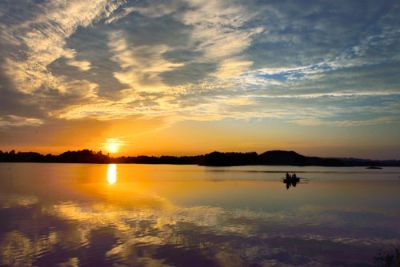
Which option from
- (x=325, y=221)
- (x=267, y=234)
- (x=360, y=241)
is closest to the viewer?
(x=360, y=241)

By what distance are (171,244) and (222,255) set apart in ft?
14.4

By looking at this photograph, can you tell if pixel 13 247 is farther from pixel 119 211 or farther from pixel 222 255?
pixel 119 211

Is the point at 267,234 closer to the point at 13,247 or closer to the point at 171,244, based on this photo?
the point at 171,244

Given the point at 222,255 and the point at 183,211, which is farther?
the point at 183,211

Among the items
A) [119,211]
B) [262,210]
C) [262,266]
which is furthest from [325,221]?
[119,211]

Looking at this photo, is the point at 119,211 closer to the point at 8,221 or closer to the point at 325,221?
the point at 8,221

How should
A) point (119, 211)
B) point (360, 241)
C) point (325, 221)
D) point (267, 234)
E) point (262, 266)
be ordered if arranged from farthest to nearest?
1. point (119, 211)
2. point (325, 221)
3. point (267, 234)
4. point (360, 241)
5. point (262, 266)

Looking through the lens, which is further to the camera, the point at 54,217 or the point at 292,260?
the point at 54,217

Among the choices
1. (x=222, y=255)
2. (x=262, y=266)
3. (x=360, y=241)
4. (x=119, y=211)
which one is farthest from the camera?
(x=119, y=211)

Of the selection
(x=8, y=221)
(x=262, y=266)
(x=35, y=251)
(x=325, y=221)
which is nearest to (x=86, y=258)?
(x=35, y=251)

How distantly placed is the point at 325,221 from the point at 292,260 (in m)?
16.9

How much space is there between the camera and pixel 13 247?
26.1 metres

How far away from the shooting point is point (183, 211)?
45.1 metres

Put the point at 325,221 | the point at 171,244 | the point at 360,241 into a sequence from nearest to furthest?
the point at 171,244
the point at 360,241
the point at 325,221
